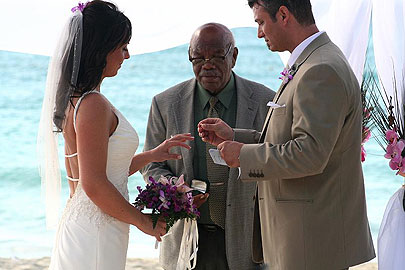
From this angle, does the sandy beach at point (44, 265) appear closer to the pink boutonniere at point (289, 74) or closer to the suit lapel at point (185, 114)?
the suit lapel at point (185, 114)

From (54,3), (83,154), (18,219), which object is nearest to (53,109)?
(83,154)

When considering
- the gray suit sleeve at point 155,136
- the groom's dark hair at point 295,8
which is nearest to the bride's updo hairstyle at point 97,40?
the groom's dark hair at point 295,8

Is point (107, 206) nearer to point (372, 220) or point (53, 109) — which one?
point (53, 109)

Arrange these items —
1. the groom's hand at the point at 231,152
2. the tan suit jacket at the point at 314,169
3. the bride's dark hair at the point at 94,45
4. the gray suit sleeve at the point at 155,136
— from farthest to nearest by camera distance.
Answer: the gray suit sleeve at the point at 155,136
the bride's dark hair at the point at 94,45
the groom's hand at the point at 231,152
the tan suit jacket at the point at 314,169

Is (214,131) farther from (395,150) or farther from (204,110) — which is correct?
(395,150)

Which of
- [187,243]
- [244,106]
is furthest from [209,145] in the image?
[187,243]

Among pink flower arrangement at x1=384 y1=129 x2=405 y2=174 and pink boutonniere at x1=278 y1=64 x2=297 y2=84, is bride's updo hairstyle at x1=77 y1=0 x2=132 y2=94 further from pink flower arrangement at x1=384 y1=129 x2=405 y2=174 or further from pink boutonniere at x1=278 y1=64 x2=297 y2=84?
pink flower arrangement at x1=384 y1=129 x2=405 y2=174

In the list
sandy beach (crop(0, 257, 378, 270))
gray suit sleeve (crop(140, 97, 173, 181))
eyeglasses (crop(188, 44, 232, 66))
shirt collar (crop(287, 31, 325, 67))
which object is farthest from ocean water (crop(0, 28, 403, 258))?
shirt collar (crop(287, 31, 325, 67))

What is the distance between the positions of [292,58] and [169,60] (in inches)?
588

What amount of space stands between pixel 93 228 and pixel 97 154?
33cm

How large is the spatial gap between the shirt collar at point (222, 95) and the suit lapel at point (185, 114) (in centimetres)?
4

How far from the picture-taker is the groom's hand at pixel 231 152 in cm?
276

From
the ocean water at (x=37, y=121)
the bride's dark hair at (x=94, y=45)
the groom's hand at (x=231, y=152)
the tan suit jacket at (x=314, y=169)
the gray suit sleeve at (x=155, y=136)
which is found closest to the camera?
the tan suit jacket at (x=314, y=169)

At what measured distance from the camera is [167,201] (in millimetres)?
3006
